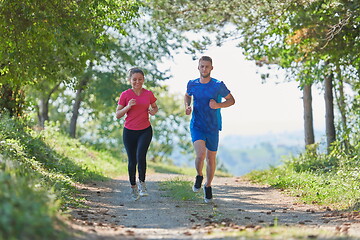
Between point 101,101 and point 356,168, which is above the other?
point 101,101

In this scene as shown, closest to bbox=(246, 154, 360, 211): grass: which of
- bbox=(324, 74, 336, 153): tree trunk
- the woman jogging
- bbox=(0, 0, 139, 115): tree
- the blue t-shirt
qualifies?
the blue t-shirt

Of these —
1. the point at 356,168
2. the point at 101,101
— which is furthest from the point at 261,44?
the point at 101,101

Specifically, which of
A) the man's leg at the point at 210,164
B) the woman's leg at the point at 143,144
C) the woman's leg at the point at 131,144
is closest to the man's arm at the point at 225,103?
the man's leg at the point at 210,164

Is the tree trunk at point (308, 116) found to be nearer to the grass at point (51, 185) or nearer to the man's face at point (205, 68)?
the grass at point (51, 185)

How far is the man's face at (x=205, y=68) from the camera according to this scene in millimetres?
8352

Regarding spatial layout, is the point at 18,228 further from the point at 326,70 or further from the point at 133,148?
the point at 326,70

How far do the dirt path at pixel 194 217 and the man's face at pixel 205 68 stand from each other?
2242mm

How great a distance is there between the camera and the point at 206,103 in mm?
8344

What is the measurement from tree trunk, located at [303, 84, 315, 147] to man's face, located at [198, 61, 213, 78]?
1194 cm

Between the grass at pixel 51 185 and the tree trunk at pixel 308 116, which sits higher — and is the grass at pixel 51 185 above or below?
below

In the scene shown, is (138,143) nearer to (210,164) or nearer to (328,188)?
(210,164)

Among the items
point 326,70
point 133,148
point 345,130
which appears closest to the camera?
point 133,148

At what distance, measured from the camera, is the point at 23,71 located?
11.8m

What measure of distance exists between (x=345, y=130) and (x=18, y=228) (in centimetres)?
1263
